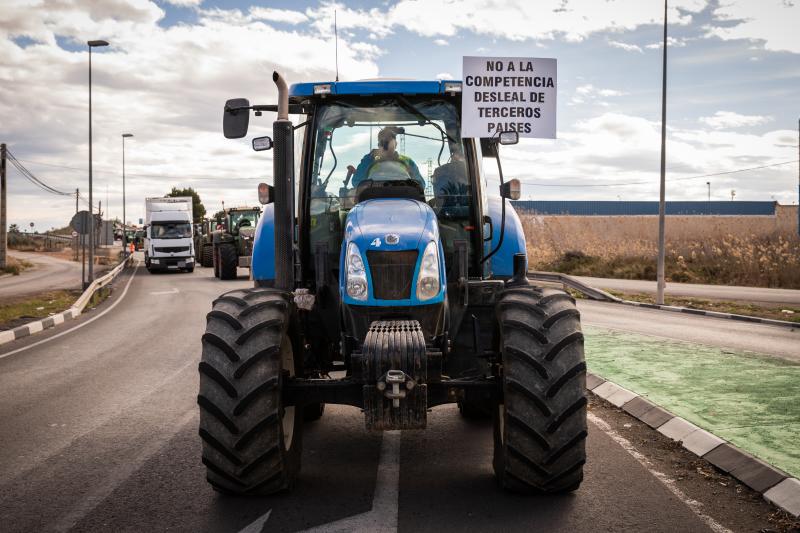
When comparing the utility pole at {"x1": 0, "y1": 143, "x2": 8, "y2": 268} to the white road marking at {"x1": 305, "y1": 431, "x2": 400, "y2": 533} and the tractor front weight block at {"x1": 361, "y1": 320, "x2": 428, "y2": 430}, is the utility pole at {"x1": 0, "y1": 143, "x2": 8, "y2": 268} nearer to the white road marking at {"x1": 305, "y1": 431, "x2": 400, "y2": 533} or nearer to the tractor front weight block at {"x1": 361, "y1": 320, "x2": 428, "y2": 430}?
the white road marking at {"x1": 305, "y1": 431, "x2": 400, "y2": 533}

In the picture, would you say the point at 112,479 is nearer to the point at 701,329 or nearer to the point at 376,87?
the point at 376,87

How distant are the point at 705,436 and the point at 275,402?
11.6 ft

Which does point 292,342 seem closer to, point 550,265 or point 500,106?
point 500,106

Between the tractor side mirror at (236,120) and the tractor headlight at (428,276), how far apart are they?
170 cm

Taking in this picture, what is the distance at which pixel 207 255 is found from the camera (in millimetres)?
45125

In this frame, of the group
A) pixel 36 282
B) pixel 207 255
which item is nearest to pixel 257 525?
pixel 36 282

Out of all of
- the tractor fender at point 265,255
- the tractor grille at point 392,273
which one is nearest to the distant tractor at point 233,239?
the tractor fender at point 265,255

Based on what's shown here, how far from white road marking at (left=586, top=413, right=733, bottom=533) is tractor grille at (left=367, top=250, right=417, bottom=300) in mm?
2192

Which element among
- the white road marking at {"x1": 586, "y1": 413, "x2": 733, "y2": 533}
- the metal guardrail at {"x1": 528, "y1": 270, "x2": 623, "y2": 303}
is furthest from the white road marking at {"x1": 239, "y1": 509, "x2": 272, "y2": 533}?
the metal guardrail at {"x1": 528, "y1": 270, "x2": 623, "y2": 303}

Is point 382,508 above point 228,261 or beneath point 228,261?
beneath

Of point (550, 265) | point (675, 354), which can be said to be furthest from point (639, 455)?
point (550, 265)

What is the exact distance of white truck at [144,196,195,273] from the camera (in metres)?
40.2

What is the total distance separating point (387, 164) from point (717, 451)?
3.34 meters

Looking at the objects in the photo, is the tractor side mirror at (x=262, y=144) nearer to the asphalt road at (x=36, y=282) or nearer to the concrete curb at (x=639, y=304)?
the concrete curb at (x=639, y=304)
